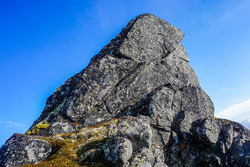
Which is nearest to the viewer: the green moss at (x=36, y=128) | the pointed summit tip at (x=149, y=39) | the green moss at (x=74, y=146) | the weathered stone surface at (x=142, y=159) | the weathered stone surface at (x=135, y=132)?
the weathered stone surface at (x=142, y=159)

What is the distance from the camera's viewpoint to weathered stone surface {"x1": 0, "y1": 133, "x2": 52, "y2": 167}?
54.2 feet

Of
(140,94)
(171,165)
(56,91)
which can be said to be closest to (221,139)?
(171,165)

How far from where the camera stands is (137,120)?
20516 millimetres

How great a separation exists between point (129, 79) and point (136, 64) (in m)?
3.88

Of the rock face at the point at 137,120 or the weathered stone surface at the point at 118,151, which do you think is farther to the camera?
the rock face at the point at 137,120

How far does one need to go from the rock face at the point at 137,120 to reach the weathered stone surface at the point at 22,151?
3.5 inches

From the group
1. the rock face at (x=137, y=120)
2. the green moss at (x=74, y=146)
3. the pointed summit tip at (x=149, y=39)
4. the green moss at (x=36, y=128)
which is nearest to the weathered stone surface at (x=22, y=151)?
the rock face at (x=137, y=120)

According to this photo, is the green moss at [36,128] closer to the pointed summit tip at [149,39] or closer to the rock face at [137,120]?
the rock face at [137,120]

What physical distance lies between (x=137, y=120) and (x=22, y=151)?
41.8 feet

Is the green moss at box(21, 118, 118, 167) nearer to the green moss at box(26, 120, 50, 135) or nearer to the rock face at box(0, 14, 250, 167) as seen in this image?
the rock face at box(0, 14, 250, 167)

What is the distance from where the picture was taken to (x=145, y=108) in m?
26.3

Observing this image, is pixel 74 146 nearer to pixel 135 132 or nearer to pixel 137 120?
pixel 135 132

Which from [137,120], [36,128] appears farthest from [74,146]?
[36,128]

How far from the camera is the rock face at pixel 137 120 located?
55.2ft
